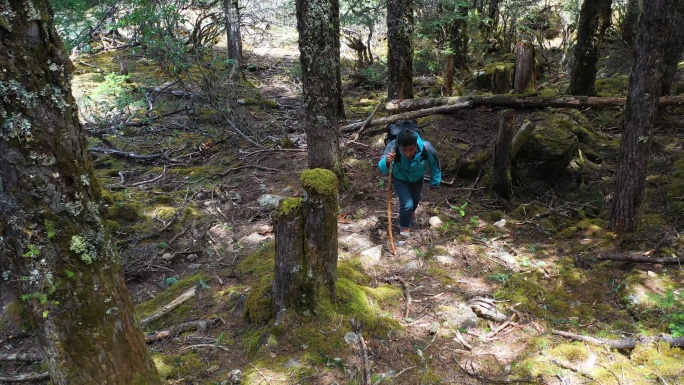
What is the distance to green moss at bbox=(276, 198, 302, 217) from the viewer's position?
3809 mm

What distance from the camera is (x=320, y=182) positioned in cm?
382

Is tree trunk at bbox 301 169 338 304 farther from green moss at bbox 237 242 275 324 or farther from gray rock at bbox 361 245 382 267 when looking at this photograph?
gray rock at bbox 361 245 382 267

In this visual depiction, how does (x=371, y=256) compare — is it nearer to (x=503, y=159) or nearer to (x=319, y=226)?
(x=319, y=226)

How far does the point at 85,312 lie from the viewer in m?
2.39

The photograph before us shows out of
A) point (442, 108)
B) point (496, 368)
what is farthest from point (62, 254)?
point (442, 108)

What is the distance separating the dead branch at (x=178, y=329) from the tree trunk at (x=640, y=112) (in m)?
5.52

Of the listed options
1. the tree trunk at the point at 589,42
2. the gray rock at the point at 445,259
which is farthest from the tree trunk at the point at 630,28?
the gray rock at the point at 445,259

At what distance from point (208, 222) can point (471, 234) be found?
4355mm

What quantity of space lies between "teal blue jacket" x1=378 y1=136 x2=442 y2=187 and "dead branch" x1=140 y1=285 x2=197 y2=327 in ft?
10.1

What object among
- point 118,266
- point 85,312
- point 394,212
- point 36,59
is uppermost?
point 36,59

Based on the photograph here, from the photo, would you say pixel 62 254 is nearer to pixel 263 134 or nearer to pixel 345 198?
pixel 345 198

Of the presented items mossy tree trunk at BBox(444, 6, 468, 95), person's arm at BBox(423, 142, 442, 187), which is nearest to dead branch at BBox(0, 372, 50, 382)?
person's arm at BBox(423, 142, 442, 187)

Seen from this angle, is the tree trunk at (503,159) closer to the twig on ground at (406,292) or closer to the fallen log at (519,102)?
the fallen log at (519,102)

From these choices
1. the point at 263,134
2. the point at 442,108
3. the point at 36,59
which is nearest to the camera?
the point at 36,59
